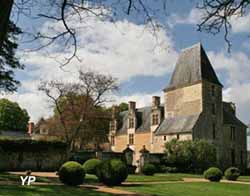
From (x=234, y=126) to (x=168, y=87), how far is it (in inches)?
364

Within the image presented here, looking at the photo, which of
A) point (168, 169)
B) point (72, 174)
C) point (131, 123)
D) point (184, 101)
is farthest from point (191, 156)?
point (72, 174)

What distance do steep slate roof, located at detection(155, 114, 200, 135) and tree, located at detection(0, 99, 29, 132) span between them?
30353 mm

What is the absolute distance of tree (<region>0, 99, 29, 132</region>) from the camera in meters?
73.1

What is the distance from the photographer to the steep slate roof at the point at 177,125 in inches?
1908

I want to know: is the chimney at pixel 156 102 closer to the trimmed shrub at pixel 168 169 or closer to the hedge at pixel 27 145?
the trimmed shrub at pixel 168 169

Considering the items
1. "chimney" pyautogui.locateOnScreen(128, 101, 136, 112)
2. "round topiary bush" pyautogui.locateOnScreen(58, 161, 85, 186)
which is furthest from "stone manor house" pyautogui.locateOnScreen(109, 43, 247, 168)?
"round topiary bush" pyautogui.locateOnScreen(58, 161, 85, 186)

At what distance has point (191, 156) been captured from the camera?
43.8 m

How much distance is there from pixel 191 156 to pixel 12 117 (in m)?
41.8

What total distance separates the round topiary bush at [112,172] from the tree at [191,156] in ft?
74.0

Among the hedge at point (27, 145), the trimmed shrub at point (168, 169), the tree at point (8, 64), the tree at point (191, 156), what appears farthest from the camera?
the tree at point (191, 156)

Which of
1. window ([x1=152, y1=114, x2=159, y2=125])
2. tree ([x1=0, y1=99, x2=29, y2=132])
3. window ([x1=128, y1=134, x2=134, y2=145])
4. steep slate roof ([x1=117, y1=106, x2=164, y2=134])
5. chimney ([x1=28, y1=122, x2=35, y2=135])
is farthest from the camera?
chimney ([x1=28, y1=122, x2=35, y2=135])

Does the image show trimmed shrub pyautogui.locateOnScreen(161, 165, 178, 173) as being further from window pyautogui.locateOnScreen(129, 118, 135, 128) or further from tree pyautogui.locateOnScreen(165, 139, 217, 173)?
window pyautogui.locateOnScreen(129, 118, 135, 128)

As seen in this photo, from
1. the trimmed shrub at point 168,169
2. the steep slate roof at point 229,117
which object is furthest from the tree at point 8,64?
the steep slate roof at point 229,117

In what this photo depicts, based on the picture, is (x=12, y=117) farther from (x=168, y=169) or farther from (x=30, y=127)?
(x=168, y=169)
